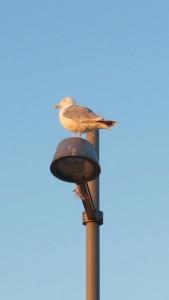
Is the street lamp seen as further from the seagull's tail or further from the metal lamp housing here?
the seagull's tail

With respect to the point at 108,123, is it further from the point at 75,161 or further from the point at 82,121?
the point at 75,161

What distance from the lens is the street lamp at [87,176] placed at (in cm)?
402

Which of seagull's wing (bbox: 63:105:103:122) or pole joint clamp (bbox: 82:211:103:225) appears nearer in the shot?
pole joint clamp (bbox: 82:211:103:225)

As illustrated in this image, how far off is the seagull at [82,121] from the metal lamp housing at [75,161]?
111 cm

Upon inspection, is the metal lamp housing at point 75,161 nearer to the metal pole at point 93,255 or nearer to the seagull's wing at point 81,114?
the metal pole at point 93,255

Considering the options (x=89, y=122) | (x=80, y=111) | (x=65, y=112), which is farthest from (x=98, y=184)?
(x=65, y=112)

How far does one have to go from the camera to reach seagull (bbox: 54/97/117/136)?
5.69 m

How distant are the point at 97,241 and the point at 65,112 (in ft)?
10.3

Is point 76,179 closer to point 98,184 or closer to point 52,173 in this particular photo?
point 52,173

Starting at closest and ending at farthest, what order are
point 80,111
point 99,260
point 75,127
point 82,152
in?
point 82,152 → point 99,260 → point 75,127 → point 80,111

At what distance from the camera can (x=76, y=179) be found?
416 centimetres

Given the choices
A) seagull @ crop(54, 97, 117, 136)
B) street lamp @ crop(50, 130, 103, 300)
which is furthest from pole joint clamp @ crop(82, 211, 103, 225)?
seagull @ crop(54, 97, 117, 136)

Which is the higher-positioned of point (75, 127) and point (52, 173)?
point (75, 127)

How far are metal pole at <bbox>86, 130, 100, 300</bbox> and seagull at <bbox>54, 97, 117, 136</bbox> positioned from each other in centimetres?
86
